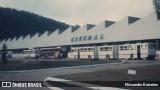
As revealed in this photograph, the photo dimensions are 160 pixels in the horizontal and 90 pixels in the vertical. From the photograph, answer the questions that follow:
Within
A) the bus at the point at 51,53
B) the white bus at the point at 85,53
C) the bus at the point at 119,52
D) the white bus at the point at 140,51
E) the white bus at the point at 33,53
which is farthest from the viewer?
the white bus at the point at 33,53

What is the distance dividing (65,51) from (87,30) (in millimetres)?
10269

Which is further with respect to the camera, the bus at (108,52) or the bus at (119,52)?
the bus at (108,52)

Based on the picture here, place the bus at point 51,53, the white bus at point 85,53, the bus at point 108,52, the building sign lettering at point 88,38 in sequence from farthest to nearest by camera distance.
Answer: the building sign lettering at point 88,38, the bus at point 51,53, the white bus at point 85,53, the bus at point 108,52

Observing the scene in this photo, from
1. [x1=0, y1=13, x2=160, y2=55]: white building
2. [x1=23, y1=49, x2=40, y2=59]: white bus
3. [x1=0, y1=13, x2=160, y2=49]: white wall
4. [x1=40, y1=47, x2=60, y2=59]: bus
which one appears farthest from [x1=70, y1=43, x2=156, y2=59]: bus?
[x1=23, y1=49, x2=40, y2=59]: white bus

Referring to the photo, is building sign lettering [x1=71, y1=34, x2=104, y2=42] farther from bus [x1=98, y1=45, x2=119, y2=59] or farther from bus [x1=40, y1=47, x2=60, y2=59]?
bus [x1=98, y1=45, x2=119, y2=59]

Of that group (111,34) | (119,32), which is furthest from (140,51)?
(111,34)

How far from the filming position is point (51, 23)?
154625 mm

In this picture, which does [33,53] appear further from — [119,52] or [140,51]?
[140,51]

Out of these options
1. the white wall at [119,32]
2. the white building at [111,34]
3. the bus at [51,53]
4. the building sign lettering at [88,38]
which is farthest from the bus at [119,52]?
the building sign lettering at [88,38]

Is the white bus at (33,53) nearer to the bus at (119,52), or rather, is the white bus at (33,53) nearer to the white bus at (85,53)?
the bus at (119,52)

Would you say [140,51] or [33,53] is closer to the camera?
[140,51]

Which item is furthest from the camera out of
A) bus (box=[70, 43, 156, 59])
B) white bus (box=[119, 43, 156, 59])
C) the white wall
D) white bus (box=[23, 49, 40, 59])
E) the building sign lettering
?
white bus (box=[23, 49, 40, 59])

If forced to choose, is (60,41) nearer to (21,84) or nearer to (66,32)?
(66,32)

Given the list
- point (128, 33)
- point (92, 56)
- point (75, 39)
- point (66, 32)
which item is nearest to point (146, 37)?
point (128, 33)
